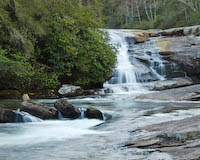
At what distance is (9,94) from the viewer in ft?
45.0

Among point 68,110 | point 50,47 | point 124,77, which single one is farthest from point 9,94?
point 124,77

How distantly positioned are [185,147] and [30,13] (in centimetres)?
1266

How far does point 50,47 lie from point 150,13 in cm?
4114

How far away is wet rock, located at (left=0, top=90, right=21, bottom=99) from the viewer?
1338 centimetres

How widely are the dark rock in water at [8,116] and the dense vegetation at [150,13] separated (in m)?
29.4

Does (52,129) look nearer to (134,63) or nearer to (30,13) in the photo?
(30,13)

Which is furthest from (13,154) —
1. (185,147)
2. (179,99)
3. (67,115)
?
(179,99)

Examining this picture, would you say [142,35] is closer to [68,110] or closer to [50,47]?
[50,47]

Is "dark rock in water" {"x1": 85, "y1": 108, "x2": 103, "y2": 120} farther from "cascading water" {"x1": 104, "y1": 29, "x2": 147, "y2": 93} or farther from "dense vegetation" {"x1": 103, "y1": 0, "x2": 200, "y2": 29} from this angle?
"dense vegetation" {"x1": 103, "y1": 0, "x2": 200, "y2": 29}

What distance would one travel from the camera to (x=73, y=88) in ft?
49.2

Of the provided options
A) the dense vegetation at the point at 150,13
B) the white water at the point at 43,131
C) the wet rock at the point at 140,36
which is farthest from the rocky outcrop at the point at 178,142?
the dense vegetation at the point at 150,13

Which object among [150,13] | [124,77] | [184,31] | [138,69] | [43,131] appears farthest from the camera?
[150,13]

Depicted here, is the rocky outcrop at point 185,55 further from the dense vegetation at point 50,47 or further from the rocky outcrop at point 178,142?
the rocky outcrop at point 178,142

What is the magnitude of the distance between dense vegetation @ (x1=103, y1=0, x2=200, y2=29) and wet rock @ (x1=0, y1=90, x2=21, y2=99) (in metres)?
25.5
